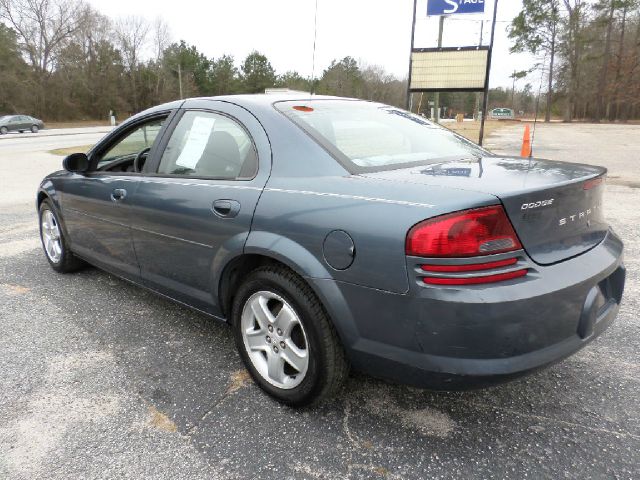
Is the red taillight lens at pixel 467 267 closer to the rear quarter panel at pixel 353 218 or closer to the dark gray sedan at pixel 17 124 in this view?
the rear quarter panel at pixel 353 218

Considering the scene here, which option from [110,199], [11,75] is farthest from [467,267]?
[11,75]

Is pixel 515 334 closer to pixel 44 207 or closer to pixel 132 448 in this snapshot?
pixel 132 448

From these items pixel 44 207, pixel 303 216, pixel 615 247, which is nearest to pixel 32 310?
pixel 44 207

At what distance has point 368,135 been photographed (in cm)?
266

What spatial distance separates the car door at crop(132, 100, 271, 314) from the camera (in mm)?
2422

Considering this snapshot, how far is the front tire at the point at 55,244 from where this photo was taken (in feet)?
13.6

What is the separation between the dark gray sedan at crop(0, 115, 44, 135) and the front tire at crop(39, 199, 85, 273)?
34.6m

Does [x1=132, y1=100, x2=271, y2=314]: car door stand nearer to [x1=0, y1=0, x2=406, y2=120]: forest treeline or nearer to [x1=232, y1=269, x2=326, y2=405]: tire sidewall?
[x1=232, y1=269, x2=326, y2=405]: tire sidewall

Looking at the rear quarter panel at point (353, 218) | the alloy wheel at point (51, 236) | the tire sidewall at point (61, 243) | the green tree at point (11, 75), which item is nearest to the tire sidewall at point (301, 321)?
the rear quarter panel at point (353, 218)

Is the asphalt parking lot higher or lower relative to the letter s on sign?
lower

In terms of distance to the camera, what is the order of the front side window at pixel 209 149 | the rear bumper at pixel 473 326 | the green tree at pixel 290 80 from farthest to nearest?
the green tree at pixel 290 80 → the front side window at pixel 209 149 → the rear bumper at pixel 473 326

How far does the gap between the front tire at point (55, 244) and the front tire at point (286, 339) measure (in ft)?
7.65

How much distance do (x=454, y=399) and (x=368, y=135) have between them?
4.74ft

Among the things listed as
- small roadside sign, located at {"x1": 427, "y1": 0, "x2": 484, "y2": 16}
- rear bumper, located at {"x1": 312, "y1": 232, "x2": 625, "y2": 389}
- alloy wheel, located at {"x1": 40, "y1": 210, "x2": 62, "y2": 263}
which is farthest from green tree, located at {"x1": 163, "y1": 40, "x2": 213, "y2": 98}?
rear bumper, located at {"x1": 312, "y1": 232, "x2": 625, "y2": 389}
